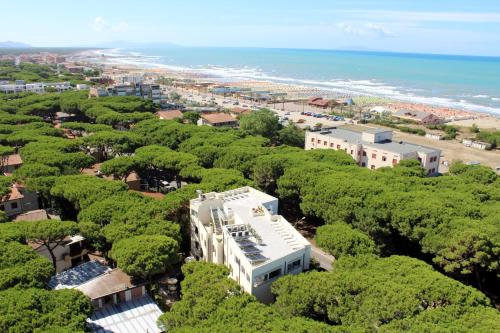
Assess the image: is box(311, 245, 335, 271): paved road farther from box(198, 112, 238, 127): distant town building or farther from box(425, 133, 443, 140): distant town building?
box(425, 133, 443, 140): distant town building

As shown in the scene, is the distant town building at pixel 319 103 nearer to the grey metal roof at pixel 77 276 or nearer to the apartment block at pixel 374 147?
the apartment block at pixel 374 147

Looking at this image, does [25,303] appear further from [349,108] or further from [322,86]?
[322,86]

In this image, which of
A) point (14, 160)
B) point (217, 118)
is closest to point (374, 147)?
point (217, 118)

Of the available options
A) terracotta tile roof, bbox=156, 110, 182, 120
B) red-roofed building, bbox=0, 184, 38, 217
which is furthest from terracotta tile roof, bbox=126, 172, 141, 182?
terracotta tile roof, bbox=156, 110, 182, 120

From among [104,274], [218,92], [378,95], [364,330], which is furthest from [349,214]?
[378,95]

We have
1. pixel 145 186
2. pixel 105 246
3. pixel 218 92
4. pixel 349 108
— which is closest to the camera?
pixel 105 246

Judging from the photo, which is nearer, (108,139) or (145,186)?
(145,186)

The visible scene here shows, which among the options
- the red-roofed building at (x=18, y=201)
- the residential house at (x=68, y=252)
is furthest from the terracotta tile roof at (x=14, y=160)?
the residential house at (x=68, y=252)
